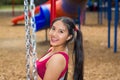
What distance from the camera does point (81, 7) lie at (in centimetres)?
996

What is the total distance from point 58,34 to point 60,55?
0.56ft

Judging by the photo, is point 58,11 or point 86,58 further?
point 58,11

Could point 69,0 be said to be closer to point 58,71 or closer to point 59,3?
point 59,3

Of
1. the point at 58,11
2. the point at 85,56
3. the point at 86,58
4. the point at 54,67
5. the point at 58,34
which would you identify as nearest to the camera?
the point at 54,67

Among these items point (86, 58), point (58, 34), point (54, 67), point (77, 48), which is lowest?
point (86, 58)

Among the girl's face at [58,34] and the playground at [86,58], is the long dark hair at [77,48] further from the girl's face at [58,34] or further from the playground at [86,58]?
the playground at [86,58]

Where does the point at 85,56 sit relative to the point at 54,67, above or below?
below

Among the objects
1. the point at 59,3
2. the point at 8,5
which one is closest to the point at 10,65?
the point at 59,3

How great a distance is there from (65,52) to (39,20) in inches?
278

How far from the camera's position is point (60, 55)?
2529 mm

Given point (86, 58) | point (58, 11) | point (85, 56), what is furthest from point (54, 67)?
point (58, 11)

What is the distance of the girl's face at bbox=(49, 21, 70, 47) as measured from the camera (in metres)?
2.55

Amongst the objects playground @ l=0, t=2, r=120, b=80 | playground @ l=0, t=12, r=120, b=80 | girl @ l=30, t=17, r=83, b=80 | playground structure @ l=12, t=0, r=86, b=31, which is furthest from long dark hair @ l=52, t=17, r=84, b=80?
playground structure @ l=12, t=0, r=86, b=31

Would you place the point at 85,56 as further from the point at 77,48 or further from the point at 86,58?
the point at 77,48
